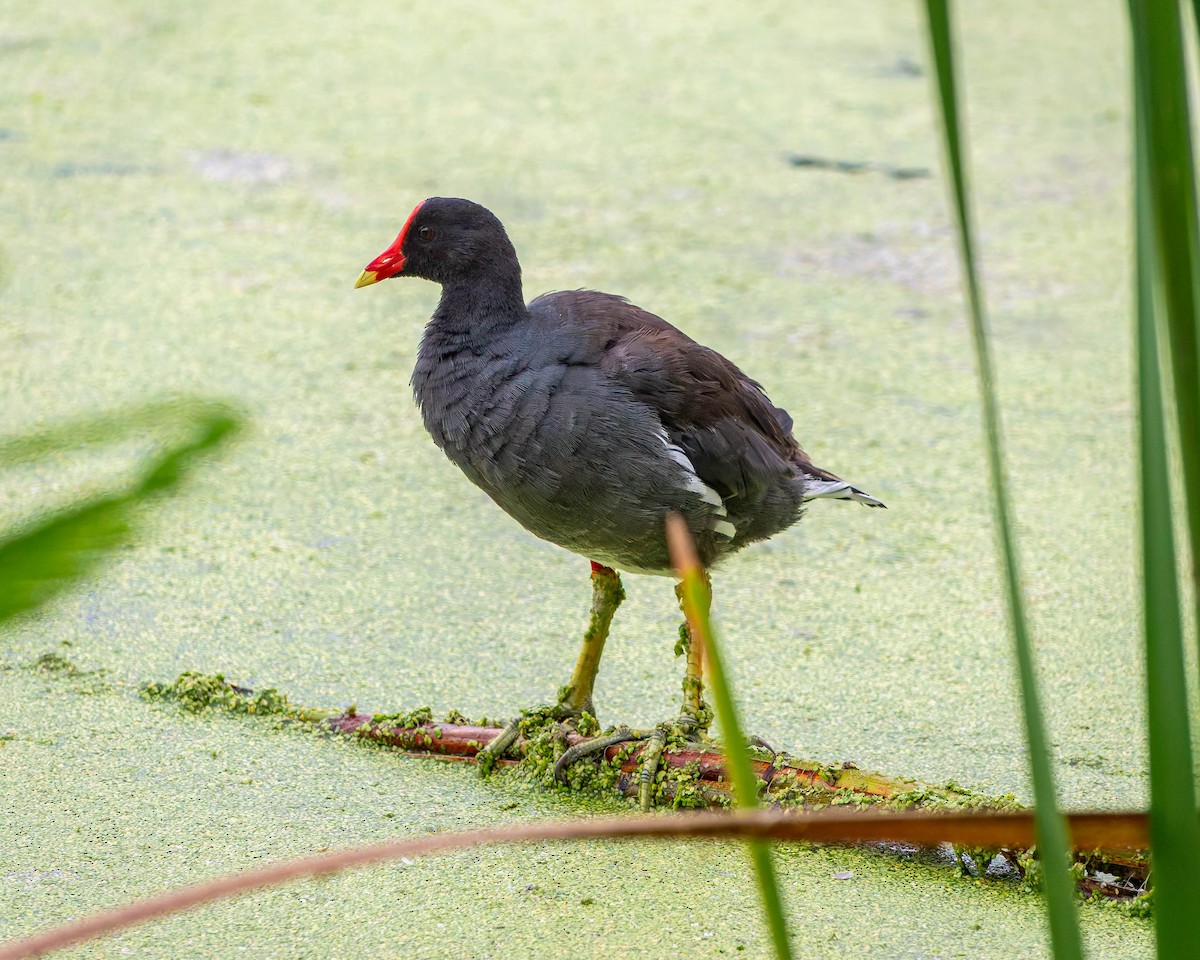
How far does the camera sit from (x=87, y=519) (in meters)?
0.33

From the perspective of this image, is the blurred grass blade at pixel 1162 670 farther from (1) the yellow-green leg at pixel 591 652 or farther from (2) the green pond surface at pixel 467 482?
(1) the yellow-green leg at pixel 591 652

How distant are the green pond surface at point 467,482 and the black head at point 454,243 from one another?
394 millimetres

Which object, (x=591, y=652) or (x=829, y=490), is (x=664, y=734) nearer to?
(x=591, y=652)

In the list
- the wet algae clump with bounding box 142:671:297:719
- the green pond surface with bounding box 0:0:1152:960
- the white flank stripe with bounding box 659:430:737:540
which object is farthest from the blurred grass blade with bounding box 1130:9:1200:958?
the wet algae clump with bounding box 142:671:297:719

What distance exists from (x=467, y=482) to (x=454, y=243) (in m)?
0.74

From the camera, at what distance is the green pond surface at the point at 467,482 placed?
58.5 inches

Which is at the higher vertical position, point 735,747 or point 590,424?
point 735,747

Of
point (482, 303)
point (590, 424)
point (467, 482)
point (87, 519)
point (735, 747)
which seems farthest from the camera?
point (467, 482)

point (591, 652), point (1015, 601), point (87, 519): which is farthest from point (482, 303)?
point (87, 519)

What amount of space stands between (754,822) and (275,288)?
2634 millimetres

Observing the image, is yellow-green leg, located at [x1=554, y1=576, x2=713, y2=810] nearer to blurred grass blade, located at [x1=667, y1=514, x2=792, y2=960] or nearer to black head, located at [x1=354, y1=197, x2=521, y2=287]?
black head, located at [x1=354, y1=197, x2=521, y2=287]

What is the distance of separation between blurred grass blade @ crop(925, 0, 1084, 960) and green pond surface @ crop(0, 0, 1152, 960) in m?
0.26

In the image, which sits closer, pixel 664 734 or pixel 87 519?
pixel 87 519

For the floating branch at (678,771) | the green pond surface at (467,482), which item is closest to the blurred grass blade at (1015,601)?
the green pond surface at (467,482)
